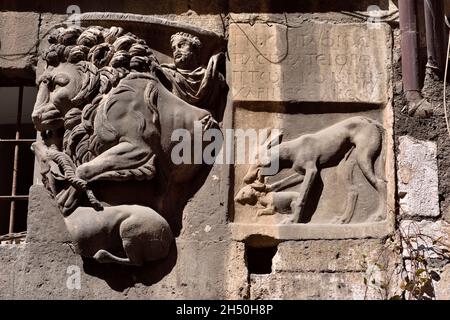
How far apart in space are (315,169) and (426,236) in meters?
0.73

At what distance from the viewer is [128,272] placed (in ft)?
15.3

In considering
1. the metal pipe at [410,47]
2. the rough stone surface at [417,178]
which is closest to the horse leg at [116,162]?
the rough stone surface at [417,178]

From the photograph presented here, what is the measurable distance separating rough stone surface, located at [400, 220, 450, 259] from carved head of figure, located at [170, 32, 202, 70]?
5.13 feet

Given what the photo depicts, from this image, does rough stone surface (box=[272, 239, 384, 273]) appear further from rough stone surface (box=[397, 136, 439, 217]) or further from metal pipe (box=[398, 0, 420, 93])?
metal pipe (box=[398, 0, 420, 93])

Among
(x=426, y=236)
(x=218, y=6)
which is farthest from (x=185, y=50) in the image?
(x=426, y=236)

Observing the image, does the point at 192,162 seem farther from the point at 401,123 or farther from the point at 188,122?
the point at 401,123

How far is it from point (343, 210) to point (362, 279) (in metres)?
0.42

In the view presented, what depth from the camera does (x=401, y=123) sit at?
193 inches

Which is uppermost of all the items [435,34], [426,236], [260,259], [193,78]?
[435,34]

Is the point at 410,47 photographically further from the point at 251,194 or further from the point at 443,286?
the point at 443,286

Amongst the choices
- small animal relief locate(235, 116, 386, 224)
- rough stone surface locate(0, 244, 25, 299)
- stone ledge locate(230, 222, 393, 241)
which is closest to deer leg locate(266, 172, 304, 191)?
small animal relief locate(235, 116, 386, 224)

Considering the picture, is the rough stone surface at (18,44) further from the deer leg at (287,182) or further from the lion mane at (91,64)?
the deer leg at (287,182)

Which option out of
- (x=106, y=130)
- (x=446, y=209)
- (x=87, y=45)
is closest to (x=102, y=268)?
(x=106, y=130)
